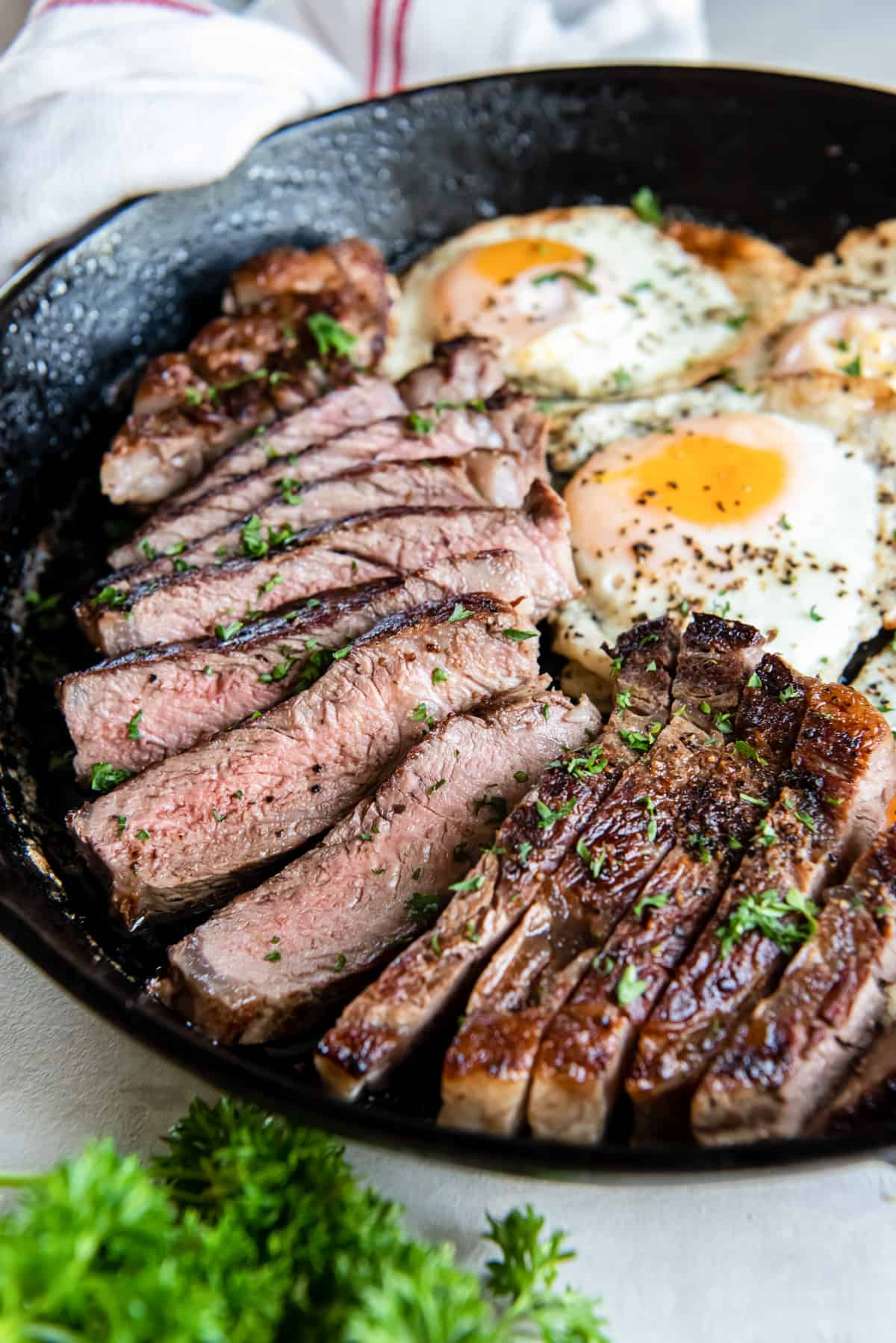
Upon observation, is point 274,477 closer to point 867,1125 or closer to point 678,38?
point 867,1125

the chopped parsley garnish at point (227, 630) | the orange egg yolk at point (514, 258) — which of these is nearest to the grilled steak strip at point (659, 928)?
the chopped parsley garnish at point (227, 630)

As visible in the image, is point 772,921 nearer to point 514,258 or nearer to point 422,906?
point 422,906

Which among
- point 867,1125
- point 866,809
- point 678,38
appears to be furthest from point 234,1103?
point 678,38

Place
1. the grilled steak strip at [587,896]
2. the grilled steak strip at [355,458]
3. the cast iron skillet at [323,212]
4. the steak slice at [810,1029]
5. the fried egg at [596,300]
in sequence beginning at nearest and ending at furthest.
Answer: the steak slice at [810,1029]
the grilled steak strip at [587,896]
the grilled steak strip at [355,458]
the cast iron skillet at [323,212]
the fried egg at [596,300]

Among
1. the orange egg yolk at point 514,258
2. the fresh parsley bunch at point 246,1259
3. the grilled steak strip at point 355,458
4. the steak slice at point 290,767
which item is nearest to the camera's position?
the fresh parsley bunch at point 246,1259

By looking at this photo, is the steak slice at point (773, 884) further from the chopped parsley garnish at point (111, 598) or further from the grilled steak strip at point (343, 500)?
the chopped parsley garnish at point (111, 598)

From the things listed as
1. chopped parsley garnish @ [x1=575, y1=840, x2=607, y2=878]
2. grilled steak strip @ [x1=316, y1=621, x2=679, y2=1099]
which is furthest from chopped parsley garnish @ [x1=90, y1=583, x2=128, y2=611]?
chopped parsley garnish @ [x1=575, y1=840, x2=607, y2=878]
